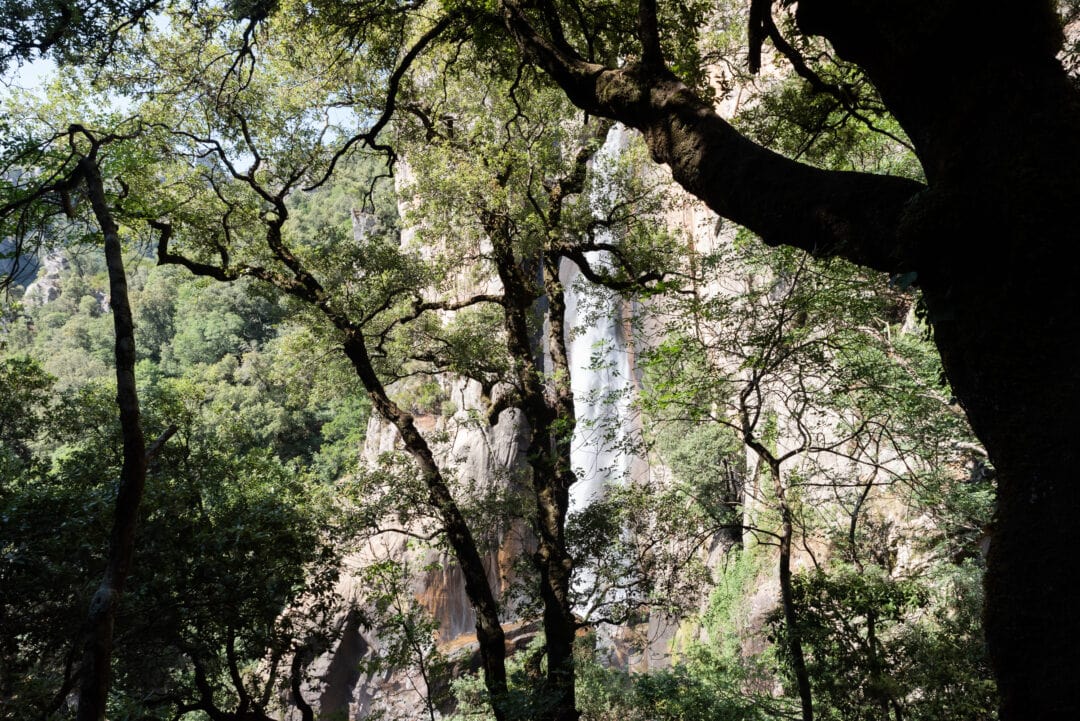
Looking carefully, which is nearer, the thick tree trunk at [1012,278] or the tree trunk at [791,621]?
the thick tree trunk at [1012,278]

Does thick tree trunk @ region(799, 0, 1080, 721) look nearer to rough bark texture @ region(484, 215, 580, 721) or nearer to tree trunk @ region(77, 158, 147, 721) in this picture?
tree trunk @ region(77, 158, 147, 721)

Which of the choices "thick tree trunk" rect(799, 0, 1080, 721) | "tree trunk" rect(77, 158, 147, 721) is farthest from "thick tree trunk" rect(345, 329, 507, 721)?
"thick tree trunk" rect(799, 0, 1080, 721)

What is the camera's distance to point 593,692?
10578mm

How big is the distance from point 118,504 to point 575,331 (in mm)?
6085

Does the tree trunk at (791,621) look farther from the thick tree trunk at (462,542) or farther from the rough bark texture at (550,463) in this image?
the thick tree trunk at (462,542)

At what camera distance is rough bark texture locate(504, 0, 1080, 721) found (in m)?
1.82

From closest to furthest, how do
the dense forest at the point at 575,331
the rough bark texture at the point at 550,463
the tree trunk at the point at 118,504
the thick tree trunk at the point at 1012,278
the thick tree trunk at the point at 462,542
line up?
the thick tree trunk at the point at 1012,278
the dense forest at the point at 575,331
the tree trunk at the point at 118,504
the rough bark texture at the point at 550,463
the thick tree trunk at the point at 462,542

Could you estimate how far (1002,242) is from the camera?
200 cm

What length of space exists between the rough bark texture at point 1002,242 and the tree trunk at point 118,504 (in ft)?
13.1

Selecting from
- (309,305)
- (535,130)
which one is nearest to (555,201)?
(535,130)

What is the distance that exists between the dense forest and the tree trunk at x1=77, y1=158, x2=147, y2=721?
3 centimetres

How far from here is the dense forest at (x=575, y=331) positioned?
2.04 metres

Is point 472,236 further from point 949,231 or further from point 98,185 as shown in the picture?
point 949,231

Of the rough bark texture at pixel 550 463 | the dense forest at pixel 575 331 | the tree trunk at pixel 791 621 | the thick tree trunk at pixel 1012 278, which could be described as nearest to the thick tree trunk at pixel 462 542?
the dense forest at pixel 575 331
